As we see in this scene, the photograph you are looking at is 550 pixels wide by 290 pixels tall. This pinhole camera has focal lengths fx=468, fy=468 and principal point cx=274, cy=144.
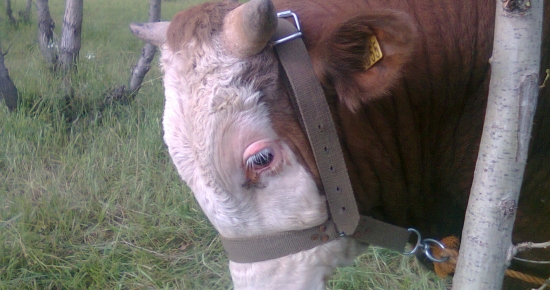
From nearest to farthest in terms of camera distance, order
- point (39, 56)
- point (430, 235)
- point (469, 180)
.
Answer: point (469, 180), point (430, 235), point (39, 56)

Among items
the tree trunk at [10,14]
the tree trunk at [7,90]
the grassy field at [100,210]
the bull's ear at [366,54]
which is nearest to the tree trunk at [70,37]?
the grassy field at [100,210]

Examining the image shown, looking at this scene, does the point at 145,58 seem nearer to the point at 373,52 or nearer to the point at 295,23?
the point at 295,23

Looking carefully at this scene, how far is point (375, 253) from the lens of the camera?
2.90 m

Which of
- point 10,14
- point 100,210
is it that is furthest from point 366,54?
point 10,14

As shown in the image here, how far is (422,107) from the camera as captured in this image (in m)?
1.52

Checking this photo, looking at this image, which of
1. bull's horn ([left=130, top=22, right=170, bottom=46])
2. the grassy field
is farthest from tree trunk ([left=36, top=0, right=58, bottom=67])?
bull's horn ([left=130, top=22, right=170, bottom=46])

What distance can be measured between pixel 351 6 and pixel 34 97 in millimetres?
3840

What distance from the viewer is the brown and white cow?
135 cm

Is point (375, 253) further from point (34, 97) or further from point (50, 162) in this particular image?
point (34, 97)

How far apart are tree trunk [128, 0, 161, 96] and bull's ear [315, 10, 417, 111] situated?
11.5 feet

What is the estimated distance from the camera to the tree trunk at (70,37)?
490 centimetres

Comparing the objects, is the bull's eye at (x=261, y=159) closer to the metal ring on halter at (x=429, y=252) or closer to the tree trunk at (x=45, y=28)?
the metal ring on halter at (x=429, y=252)

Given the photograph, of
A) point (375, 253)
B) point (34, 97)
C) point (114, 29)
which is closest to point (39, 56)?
point (34, 97)

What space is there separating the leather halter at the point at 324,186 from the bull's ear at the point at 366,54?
2.5 inches
